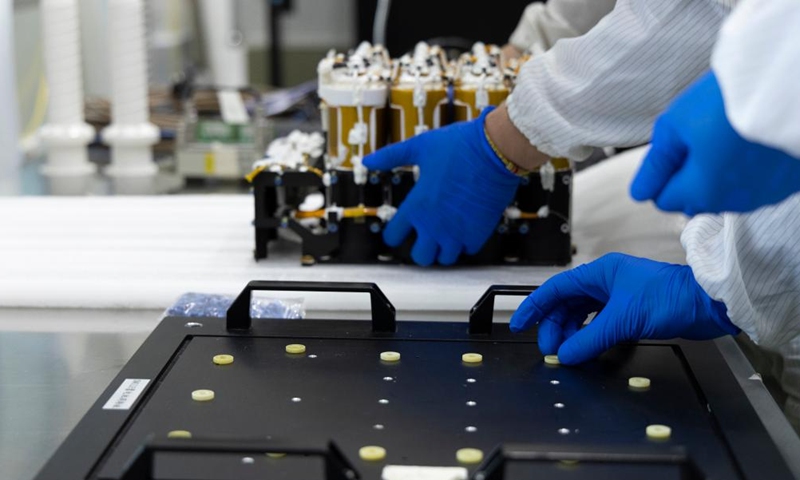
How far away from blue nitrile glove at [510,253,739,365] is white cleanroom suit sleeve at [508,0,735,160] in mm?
322

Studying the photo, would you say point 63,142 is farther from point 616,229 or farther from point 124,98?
point 616,229

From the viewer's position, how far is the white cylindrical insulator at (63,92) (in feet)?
8.57

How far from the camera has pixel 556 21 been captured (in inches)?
Result: 85.7

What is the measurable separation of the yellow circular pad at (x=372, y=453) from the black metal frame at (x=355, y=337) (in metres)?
0.11

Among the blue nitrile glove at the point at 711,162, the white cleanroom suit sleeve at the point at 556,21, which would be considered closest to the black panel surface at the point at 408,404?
the blue nitrile glove at the point at 711,162

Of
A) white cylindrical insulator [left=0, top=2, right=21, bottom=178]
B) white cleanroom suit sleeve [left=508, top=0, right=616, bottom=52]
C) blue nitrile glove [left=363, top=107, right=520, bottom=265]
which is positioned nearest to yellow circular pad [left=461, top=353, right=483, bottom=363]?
blue nitrile glove [left=363, top=107, right=520, bottom=265]

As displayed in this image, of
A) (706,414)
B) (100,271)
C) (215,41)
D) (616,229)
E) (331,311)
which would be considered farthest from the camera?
(215,41)

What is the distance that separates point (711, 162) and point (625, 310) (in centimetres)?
34

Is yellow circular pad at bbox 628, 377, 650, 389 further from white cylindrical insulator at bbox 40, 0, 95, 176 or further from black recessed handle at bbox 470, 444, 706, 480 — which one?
white cylindrical insulator at bbox 40, 0, 95, 176

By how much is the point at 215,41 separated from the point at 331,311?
3.84 meters

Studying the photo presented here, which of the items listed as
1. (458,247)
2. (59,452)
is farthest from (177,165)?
(59,452)

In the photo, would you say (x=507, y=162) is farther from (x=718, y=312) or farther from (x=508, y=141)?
(x=718, y=312)

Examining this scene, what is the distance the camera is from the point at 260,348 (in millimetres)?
1134

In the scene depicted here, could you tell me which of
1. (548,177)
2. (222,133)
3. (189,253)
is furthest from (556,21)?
(222,133)
